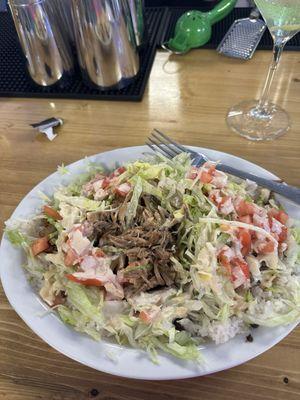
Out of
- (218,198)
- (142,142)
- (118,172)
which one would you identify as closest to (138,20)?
(142,142)

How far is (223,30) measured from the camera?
4.49 ft

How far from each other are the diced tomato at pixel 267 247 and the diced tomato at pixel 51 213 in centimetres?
37

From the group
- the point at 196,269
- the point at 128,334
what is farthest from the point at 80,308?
the point at 196,269

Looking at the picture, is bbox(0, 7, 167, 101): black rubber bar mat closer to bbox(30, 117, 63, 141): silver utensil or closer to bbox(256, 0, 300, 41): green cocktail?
bbox(30, 117, 63, 141): silver utensil

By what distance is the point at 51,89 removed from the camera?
3.83 ft

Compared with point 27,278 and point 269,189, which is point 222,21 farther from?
point 27,278

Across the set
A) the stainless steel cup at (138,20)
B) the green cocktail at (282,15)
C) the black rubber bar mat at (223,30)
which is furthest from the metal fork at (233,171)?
the black rubber bar mat at (223,30)

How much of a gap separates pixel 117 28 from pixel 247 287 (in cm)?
77

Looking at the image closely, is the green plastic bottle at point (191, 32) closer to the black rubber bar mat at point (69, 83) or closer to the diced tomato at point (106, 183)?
the black rubber bar mat at point (69, 83)

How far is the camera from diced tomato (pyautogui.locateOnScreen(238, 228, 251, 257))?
0.61 m

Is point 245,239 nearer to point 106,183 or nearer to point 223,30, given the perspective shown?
point 106,183

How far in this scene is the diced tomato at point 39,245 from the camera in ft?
2.14

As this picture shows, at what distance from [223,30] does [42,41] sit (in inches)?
27.4

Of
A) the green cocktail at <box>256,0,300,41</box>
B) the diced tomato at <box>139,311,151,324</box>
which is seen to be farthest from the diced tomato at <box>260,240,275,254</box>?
the green cocktail at <box>256,0,300,41</box>
